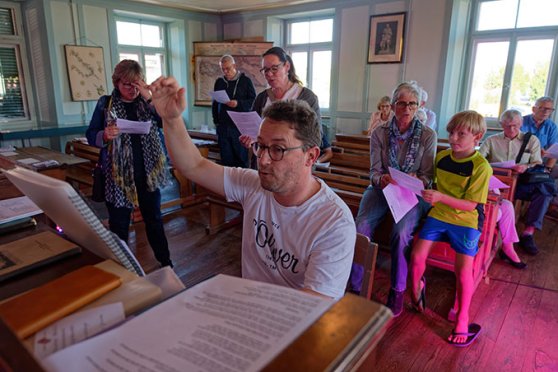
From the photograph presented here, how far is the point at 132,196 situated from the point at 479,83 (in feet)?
17.2

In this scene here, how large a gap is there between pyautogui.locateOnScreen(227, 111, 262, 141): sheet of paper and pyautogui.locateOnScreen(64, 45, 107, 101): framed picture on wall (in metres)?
4.66

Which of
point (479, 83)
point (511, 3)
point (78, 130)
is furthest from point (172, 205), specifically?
point (511, 3)

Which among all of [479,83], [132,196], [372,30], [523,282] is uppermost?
[372,30]

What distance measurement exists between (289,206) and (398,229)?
4.49ft

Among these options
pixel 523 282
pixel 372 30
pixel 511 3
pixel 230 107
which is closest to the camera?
pixel 523 282

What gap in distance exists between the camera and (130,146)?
2.35 metres

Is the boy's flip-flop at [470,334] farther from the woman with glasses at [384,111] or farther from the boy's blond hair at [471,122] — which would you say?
the woman with glasses at [384,111]

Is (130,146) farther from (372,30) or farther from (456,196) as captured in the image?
(372,30)

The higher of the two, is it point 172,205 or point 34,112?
point 34,112

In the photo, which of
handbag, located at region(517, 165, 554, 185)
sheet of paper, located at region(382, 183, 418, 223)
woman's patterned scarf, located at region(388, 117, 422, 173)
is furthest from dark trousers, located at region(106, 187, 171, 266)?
handbag, located at region(517, 165, 554, 185)

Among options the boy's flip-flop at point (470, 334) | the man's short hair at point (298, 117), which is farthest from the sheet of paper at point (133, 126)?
the boy's flip-flop at point (470, 334)

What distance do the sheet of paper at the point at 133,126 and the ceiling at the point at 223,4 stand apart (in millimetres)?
5137

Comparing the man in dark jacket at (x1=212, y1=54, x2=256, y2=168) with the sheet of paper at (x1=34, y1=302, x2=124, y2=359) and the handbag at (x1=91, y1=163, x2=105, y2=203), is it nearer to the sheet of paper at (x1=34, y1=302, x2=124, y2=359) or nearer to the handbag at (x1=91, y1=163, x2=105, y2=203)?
the handbag at (x1=91, y1=163, x2=105, y2=203)

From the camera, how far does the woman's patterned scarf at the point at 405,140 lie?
243 cm
